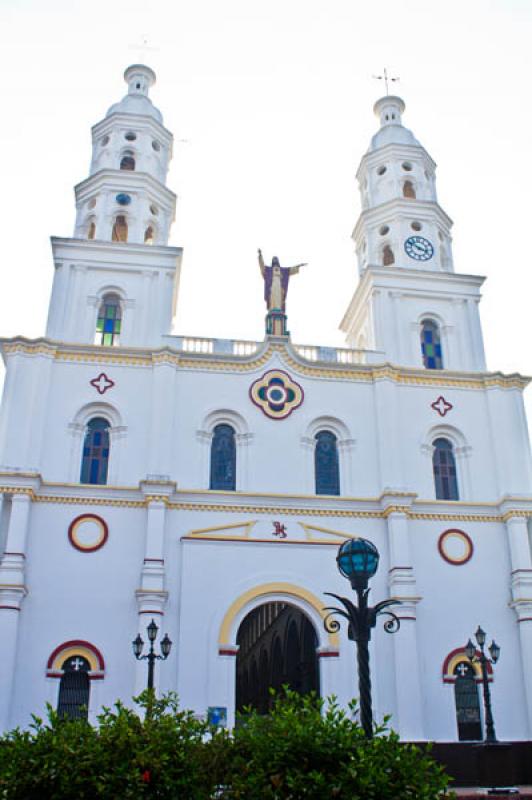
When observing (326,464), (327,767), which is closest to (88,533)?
(326,464)

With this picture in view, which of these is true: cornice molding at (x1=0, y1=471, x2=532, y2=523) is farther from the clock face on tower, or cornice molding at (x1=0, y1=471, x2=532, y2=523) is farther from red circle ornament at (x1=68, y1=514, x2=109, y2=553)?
the clock face on tower

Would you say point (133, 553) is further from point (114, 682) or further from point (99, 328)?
point (99, 328)

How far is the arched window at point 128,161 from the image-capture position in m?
31.4

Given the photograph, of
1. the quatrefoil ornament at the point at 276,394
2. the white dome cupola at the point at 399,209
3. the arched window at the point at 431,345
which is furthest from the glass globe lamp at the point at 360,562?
the white dome cupola at the point at 399,209

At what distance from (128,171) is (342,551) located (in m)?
22.6

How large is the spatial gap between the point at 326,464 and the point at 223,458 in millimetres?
3386

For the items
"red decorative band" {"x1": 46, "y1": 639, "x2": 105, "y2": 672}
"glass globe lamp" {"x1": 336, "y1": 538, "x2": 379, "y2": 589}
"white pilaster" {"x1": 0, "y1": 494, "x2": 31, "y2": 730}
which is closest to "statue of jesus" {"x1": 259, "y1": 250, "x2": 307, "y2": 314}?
"white pilaster" {"x1": 0, "y1": 494, "x2": 31, "y2": 730}

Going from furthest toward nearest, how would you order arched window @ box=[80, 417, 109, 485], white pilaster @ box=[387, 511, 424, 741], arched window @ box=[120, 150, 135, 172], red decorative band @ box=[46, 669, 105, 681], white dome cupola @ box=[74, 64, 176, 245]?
arched window @ box=[120, 150, 135, 172] → white dome cupola @ box=[74, 64, 176, 245] → arched window @ box=[80, 417, 109, 485] → white pilaster @ box=[387, 511, 424, 741] → red decorative band @ box=[46, 669, 105, 681]

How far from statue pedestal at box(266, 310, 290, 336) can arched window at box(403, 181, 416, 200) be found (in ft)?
29.0

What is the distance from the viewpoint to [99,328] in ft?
90.8

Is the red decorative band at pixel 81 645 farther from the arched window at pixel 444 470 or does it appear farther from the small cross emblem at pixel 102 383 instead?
the arched window at pixel 444 470

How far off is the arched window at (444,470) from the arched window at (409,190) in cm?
1121

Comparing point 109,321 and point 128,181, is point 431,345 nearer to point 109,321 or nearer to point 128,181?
point 109,321

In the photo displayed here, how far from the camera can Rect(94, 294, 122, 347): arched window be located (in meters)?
27.5
